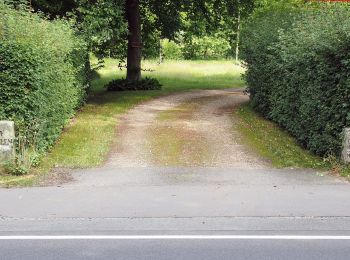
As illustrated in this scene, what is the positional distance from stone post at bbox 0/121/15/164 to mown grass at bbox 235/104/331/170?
547cm

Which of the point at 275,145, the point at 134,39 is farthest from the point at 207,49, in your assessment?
the point at 275,145

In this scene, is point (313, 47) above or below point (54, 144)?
above

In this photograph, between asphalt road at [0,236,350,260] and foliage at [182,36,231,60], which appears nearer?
asphalt road at [0,236,350,260]

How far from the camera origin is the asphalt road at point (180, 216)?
21.6 feet

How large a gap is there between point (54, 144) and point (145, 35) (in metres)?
19.9

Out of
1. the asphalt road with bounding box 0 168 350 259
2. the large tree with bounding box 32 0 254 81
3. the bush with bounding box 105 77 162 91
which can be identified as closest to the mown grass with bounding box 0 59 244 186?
the asphalt road with bounding box 0 168 350 259

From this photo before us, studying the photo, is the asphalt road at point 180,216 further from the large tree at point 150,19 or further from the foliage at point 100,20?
the large tree at point 150,19

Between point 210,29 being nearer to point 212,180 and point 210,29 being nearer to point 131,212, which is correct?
point 212,180

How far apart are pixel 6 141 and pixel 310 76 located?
6.82m

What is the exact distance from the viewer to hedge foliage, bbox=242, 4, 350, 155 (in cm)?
1165

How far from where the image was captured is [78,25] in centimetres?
2045

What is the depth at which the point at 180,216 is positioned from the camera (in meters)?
8.16

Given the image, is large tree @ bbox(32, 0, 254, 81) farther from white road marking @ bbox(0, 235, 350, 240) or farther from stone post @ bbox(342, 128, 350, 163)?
white road marking @ bbox(0, 235, 350, 240)

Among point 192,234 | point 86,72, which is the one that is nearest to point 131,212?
point 192,234
